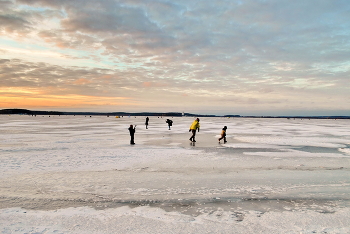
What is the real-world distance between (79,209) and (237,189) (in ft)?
11.6

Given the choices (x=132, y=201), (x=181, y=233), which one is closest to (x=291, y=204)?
(x=181, y=233)

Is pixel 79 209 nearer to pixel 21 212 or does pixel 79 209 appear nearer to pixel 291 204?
pixel 21 212

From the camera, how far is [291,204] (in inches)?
196

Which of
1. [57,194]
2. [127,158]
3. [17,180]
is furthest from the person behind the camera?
[127,158]

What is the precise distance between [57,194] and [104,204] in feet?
4.40

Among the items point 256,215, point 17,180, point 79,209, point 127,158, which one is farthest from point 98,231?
point 127,158

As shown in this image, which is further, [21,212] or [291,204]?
[291,204]

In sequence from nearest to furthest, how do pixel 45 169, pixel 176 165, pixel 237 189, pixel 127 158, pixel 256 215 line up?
pixel 256 215 < pixel 237 189 < pixel 45 169 < pixel 176 165 < pixel 127 158

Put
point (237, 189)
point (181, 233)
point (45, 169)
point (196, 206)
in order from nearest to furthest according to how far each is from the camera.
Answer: point (181, 233) < point (196, 206) < point (237, 189) < point (45, 169)

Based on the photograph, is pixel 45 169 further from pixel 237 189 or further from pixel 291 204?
pixel 291 204

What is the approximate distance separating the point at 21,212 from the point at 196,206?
127 inches

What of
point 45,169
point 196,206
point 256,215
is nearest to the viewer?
point 256,215

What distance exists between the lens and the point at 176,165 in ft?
28.2

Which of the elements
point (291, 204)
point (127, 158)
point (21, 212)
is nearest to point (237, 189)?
point (291, 204)
